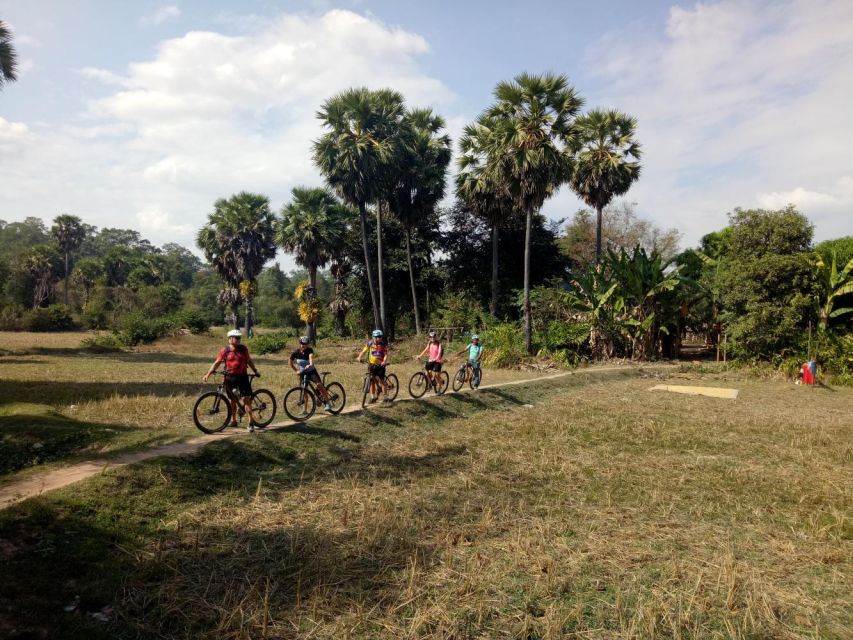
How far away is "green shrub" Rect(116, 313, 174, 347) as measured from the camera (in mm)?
39688

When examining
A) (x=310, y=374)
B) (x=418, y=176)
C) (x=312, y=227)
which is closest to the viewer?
(x=310, y=374)

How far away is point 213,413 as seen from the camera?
964cm

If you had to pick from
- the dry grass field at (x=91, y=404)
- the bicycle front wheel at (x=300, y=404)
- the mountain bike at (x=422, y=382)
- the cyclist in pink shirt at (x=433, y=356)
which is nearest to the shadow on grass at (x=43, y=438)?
the dry grass field at (x=91, y=404)

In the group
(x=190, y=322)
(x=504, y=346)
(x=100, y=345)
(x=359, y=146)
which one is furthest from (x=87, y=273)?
(x=504, y=346)

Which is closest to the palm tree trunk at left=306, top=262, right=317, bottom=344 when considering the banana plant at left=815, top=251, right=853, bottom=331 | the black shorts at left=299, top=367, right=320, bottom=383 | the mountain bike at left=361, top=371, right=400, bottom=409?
the mountain bike at left=361, top=371, right=400, bottom=409

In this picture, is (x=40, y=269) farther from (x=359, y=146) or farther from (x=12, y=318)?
(x=359, y=146)

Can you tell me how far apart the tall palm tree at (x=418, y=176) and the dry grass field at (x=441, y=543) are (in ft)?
85.1

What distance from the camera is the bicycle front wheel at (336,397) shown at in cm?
1180

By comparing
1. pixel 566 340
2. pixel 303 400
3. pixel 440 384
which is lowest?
pixel 440 384

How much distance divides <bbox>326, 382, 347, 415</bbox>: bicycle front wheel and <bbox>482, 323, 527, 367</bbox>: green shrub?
1499cm

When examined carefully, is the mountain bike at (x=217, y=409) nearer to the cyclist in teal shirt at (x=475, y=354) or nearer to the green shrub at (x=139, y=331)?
the cyclist in teal shirt at (x=475, y=354)

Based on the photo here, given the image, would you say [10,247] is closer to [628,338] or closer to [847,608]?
[628,338]

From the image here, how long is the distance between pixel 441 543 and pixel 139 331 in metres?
41.2

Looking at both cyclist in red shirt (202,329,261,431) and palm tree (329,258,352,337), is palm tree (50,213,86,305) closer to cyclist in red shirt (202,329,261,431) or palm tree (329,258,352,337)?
palm tree (329,258,352,337)
